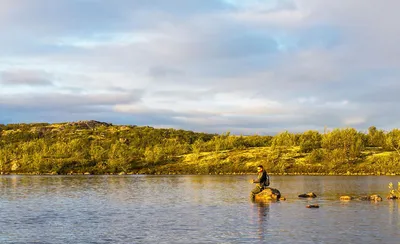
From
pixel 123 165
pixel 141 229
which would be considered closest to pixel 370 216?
pixel 141 229

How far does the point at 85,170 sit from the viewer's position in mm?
189875

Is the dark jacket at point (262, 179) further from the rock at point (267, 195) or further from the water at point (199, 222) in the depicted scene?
the water at point (199, 222)

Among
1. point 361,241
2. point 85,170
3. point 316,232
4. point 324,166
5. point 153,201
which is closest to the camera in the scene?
point 361,241

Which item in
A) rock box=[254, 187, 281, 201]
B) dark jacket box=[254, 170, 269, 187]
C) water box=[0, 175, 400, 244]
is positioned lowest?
water box=[0, 175, 400, 244]

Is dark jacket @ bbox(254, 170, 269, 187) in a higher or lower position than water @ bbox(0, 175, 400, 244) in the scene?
higher

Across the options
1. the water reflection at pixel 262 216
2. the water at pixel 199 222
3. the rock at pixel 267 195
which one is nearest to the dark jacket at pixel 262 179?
the rock at pixel 267 195

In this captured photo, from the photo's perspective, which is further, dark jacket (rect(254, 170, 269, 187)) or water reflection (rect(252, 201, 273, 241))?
dark jacket (rect(254, 170, 269, 187))

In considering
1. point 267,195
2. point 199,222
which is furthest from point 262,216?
point 267,195

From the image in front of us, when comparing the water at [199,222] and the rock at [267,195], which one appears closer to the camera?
the water at [199,222]

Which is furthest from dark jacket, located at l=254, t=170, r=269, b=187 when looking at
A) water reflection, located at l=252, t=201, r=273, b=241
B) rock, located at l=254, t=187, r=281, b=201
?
water reflection, located at l=252, t=201, r=273, b=241

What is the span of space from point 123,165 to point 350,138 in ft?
283

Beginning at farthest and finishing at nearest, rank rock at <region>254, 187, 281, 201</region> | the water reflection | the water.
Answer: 1. rock at <region>254, 187, 281, 201</region>
2. the water reflection
3. the water

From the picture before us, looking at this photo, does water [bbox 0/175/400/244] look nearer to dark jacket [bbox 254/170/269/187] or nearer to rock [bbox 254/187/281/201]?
rock [bbox 254/187/281/201]

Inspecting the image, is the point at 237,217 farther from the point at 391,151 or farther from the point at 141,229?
the point at 391,151
